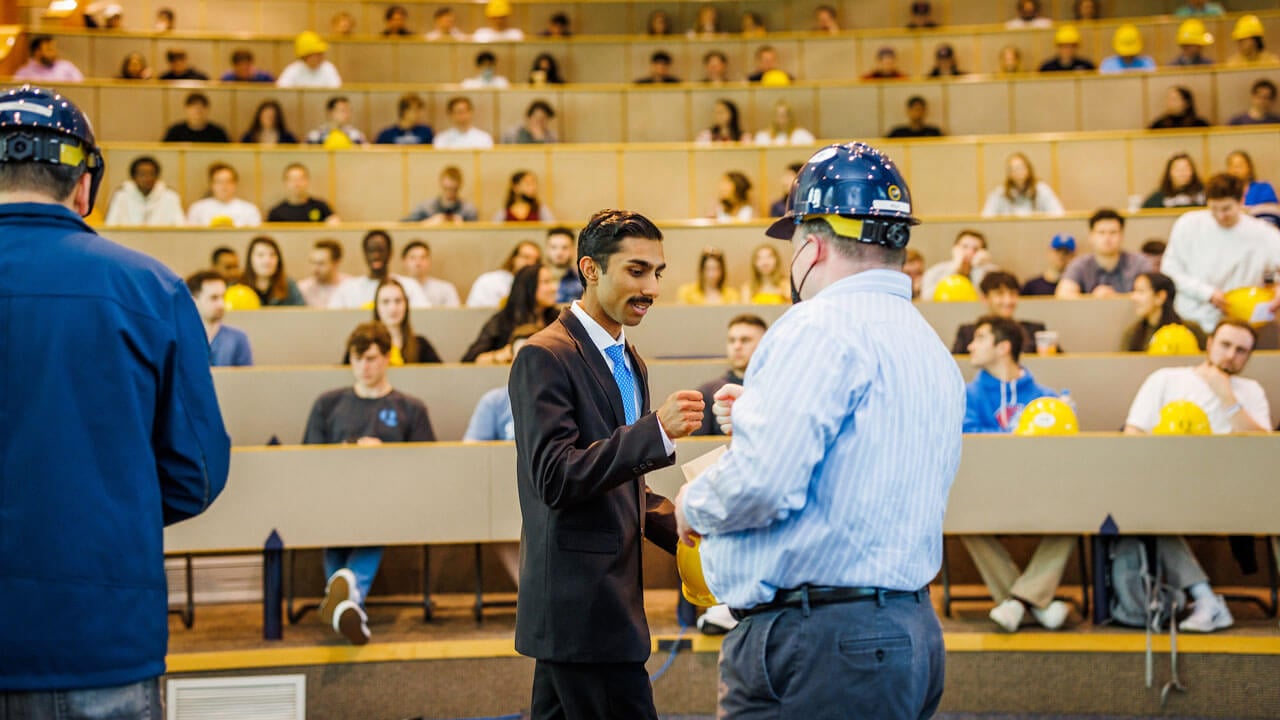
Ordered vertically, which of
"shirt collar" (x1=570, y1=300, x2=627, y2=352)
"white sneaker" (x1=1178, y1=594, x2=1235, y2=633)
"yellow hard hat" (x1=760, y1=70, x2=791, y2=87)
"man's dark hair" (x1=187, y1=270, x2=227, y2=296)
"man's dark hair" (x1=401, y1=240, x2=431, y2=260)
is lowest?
"white sneaker" (x1=1178, y1=594, x2=1235, y2=633)

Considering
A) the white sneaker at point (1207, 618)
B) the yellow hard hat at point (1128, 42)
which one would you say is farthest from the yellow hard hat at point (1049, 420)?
the yellow hard hat at point (1128, 42)

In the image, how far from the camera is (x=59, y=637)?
1.67 m

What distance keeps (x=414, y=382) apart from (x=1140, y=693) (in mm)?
3144

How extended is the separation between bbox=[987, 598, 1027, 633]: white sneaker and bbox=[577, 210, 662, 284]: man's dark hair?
260 centimetres

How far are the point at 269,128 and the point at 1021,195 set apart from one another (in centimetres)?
537

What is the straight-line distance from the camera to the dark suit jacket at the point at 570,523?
2279mm

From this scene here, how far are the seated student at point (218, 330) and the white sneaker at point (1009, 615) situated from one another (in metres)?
3.51

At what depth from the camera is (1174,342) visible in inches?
225

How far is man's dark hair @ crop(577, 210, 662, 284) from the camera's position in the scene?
7.84 feet

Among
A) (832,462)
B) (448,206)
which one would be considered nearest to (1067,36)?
(448,206)

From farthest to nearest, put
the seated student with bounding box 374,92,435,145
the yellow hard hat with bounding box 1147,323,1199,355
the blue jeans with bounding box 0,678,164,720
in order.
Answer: the seated student with bounding box 374,92,435,145, the yellow hard hat with bounding box 1147,323,1199,355, the blue jeans with bounding box 0,678,164,720

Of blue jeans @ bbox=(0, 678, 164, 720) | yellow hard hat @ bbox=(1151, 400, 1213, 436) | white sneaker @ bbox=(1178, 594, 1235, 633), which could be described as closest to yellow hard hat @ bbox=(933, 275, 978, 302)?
yellow hard hat @ bbox=(1151, 400, 1213, 436)

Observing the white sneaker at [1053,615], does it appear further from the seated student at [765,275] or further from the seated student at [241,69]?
the seated student at [241,69]

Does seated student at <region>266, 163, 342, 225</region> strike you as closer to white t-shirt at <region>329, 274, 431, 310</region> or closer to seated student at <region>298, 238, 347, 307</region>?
seated student at <region>298, 238, 347, 307</region>
